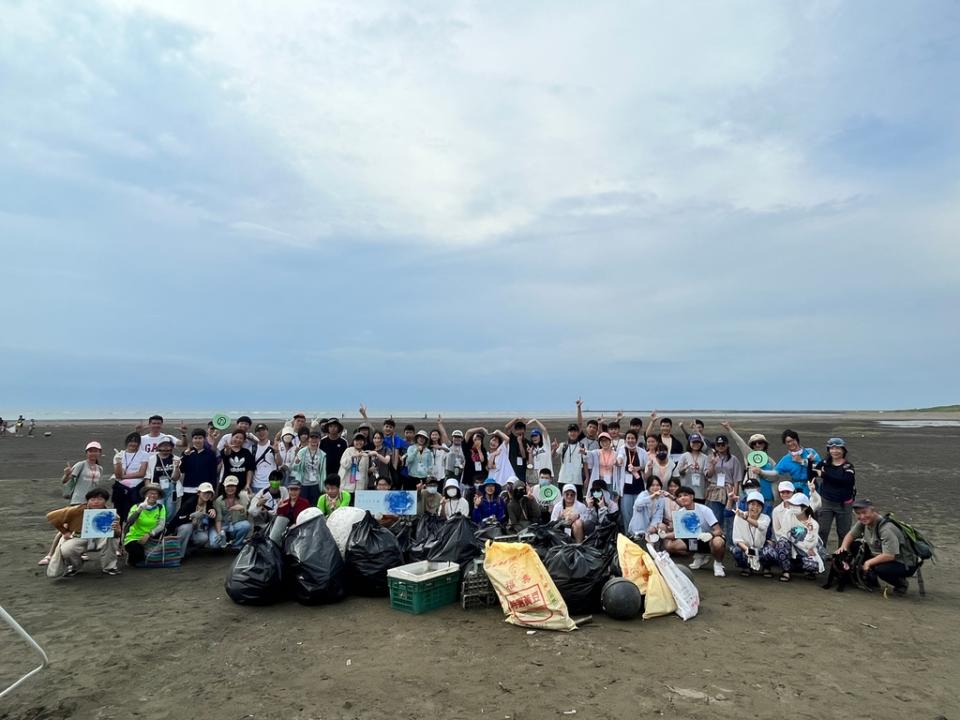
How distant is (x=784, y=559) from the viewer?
6.93m

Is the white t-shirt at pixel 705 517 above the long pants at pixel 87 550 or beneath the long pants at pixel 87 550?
above

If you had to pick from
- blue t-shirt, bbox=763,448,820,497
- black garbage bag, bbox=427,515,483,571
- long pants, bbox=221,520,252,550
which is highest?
blue t-shirt, bbox=763,448,820,497

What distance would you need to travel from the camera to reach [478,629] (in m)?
5.29

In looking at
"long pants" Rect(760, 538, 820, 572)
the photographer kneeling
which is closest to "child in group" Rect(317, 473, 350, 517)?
"long pants" Rect(760, 538, 820, 572)

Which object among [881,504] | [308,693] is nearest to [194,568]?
[308,693]

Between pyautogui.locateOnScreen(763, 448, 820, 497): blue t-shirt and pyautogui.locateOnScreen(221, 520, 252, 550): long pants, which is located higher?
pyautogui.locateOnScreen(763, 448, 820, 497): blue t-shirt

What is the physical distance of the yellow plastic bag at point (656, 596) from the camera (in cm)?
551

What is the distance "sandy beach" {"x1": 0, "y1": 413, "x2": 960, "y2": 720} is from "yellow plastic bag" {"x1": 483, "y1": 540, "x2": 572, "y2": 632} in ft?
0.45

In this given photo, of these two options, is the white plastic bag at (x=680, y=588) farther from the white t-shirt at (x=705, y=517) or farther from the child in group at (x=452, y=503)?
the child in group at (x=452, y=503)

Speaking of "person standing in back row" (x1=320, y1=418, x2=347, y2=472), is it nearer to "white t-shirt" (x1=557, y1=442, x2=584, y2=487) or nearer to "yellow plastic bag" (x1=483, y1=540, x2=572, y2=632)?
"white t-shirt" (x1=557, y1=442, x2=584, y2=487)

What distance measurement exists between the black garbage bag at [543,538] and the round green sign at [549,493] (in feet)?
4.63

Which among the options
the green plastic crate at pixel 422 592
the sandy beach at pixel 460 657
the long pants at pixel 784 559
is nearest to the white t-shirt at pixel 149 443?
the sandy beach at pixel 460 657

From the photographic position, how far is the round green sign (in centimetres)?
818

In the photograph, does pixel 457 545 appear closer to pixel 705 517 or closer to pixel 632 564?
pixel 632 564
